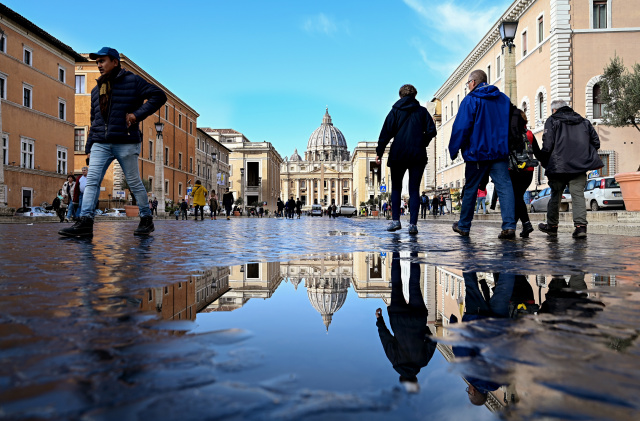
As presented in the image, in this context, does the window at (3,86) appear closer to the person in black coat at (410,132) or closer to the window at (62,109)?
the window at (62,109)

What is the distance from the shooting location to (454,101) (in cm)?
4503

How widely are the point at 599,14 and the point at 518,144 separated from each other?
25379mm

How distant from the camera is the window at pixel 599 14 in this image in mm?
25938

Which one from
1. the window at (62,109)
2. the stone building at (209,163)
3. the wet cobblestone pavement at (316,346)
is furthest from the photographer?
the stone building at (209,163)

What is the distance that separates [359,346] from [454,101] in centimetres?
4654

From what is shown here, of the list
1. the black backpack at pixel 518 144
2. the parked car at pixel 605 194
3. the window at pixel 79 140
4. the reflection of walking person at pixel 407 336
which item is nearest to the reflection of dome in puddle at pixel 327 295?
the reflection of walking person at pixel 407 336

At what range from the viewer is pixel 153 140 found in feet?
138

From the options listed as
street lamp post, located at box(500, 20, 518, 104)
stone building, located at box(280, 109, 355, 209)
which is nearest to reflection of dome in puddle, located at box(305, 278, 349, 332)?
street lamp post, located at box(500, 20, 518, 104)

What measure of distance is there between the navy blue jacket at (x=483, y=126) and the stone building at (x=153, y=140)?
2988cm

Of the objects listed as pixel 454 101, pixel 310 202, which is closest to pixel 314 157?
pixel 310 202


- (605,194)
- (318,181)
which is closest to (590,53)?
(605,194)

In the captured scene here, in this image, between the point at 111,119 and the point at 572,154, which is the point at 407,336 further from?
the point at 572,154

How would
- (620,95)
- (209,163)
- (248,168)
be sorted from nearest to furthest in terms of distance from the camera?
(620,95)
(209,163)
(248,168)

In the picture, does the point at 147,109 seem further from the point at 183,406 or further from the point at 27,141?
the point at 27,141
